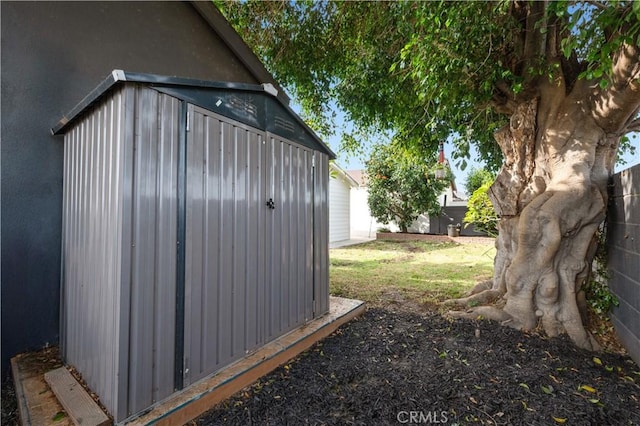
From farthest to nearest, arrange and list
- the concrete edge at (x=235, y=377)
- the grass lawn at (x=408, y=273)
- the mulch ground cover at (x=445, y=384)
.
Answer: the grass lawn at (x=408, y=273) → the mulch ground cover at (x=445, y=384) → the concrete edge at (x=235, y=377)

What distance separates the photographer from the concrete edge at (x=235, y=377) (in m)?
1.95

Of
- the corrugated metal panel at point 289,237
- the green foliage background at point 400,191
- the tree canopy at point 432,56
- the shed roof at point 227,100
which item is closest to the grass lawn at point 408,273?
the corrugated metal panel at point 289,237

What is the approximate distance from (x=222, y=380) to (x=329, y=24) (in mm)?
5948

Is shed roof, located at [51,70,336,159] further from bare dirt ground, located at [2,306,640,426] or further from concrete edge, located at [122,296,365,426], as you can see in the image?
bare dirt ground, located at [2,306,640,426]

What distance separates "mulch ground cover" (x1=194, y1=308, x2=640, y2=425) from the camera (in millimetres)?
2092

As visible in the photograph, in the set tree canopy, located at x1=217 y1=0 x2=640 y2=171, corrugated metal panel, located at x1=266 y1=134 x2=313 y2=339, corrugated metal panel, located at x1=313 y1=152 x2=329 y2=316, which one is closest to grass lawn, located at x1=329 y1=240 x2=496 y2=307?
corrugated metal panel, located at x1=313 y1=152 x2=329 y2=316

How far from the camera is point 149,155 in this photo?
6.50ft

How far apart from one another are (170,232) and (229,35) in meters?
3.64

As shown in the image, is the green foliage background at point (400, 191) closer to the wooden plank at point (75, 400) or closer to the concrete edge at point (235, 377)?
the concrete edge at point (235, 377)

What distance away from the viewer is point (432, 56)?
10.4ft

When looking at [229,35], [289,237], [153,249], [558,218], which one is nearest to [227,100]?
[153,249]

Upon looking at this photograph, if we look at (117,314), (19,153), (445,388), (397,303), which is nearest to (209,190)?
(117,314)

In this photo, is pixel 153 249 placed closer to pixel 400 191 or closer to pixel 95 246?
pixel 95 246

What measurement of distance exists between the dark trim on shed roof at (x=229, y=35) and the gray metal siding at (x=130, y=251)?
2636mm
